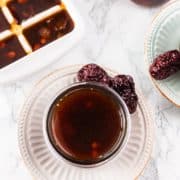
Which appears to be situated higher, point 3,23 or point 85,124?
point 3,23

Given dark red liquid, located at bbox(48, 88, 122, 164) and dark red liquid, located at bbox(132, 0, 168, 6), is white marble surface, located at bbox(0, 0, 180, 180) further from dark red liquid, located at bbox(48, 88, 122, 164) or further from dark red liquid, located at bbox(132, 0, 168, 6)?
dark red liquid, located at bbox(48, 88, 122, 164)

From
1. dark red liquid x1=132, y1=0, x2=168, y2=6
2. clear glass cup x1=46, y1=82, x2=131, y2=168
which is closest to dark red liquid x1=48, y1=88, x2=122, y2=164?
clear glass cup x1=46, y1=82, x2=131, y2=168

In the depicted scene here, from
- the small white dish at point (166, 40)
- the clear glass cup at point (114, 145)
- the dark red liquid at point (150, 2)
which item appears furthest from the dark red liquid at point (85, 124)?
the dark red liquid at point (150, 2)

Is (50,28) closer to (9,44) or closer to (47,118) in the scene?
(9,44)

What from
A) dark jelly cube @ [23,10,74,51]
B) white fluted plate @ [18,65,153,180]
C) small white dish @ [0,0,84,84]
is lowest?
white fluted plate @ [18,65,153,180]

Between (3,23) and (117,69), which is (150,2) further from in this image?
(3,23)

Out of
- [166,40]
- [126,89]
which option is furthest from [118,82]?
[166,40]

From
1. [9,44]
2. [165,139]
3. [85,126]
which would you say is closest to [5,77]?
[9,44]
